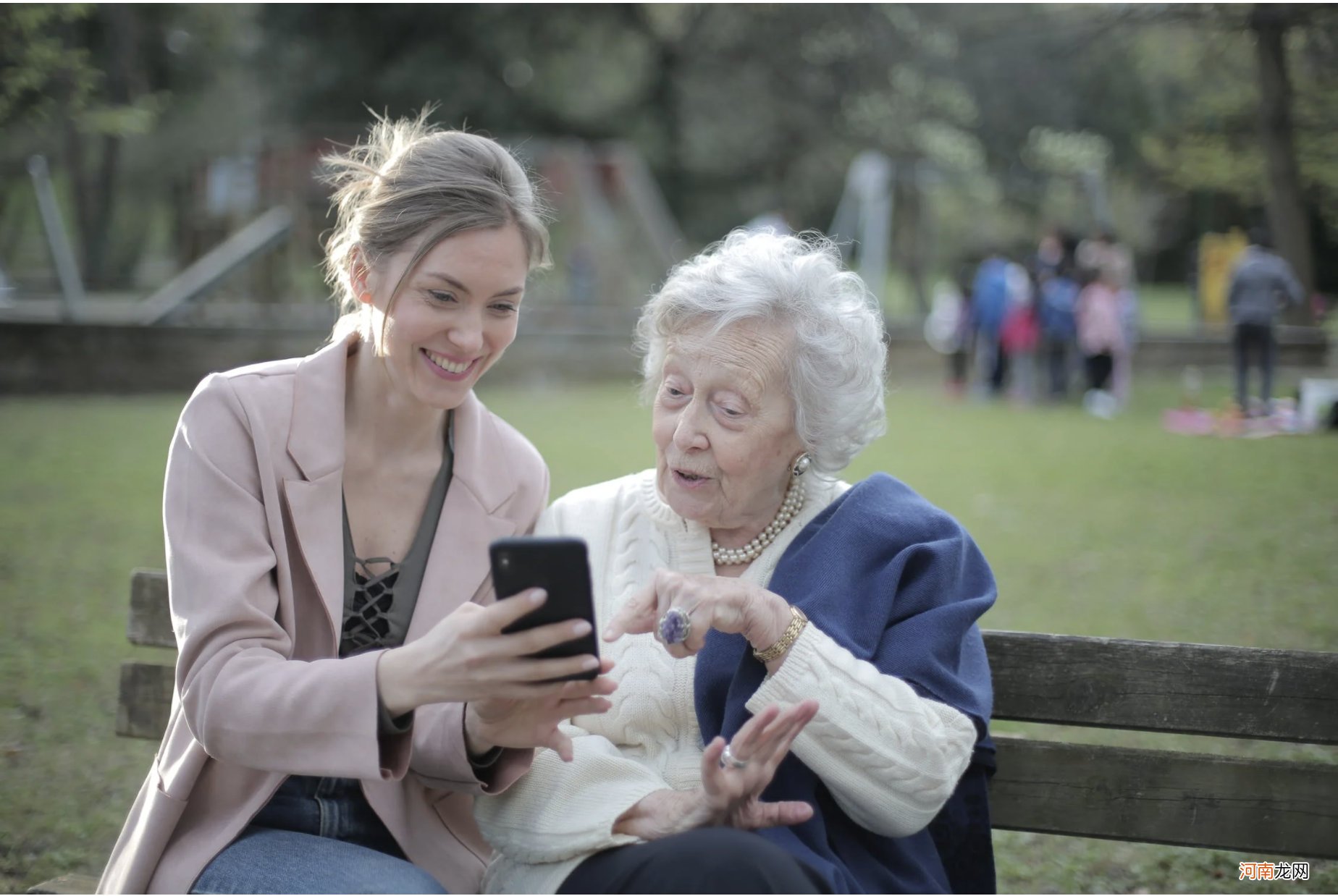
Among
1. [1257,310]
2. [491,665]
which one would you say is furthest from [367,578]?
[1257,310]

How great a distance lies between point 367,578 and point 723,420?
884mm

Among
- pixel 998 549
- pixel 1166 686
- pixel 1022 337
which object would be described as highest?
pixel 1166 686

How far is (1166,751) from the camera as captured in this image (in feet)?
9.46

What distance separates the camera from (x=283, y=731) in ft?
7.50

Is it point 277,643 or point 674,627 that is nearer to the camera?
point 674,627

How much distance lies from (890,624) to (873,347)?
0.69 m

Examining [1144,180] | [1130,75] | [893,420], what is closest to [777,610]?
[893,420]

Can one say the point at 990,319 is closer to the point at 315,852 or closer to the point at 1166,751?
the point at 1166,751

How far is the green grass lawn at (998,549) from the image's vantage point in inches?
157

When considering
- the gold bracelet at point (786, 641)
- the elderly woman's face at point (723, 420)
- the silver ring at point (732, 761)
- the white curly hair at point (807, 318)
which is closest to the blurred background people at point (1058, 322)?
the white curly hair at point (807, 318)

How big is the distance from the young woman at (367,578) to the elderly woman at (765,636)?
20cm

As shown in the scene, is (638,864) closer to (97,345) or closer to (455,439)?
(455,439)

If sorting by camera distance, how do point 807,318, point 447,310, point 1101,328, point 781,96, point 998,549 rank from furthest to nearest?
1. point 781,96
2. point 1101,328
3. point 998,549
4. point 807,318
5. point 447,310

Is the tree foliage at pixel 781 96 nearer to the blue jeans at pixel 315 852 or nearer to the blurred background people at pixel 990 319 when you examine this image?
the blurred background people at pixel 990 319
